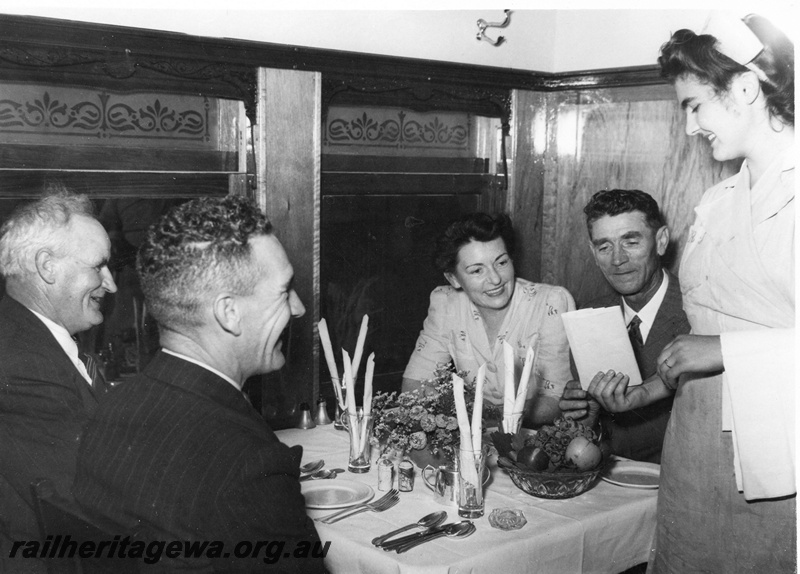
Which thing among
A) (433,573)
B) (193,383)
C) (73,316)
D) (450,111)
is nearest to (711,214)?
(433,573)

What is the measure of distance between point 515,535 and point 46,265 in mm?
1433

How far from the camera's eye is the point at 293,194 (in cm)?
299

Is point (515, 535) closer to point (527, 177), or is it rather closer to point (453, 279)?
point (453, 279)

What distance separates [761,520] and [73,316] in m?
1.81

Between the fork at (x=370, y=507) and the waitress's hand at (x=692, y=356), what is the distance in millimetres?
746

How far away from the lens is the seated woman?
9.55 ft

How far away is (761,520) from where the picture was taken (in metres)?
1.64

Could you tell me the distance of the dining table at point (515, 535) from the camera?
1.68m

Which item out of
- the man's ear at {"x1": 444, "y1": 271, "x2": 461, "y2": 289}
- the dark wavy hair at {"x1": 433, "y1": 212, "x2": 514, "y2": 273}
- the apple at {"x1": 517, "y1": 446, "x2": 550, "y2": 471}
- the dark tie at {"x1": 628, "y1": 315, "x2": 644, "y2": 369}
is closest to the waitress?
the apple at {"x1": 517, "y1": 446, "x2": 550, "y2": 471}

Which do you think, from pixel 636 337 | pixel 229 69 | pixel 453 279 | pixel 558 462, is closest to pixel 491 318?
pixel 453 279

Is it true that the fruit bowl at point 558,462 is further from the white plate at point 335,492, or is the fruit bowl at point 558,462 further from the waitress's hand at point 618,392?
the white plate at point 335,492

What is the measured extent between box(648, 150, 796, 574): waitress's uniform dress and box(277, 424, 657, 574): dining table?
0.16 metres

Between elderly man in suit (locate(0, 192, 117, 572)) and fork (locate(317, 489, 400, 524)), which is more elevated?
elderly man in suit (locate(0, 192, 117, 572))

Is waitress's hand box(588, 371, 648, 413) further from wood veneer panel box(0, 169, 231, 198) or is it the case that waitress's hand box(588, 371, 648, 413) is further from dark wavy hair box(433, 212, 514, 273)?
wood veneer panel box(0, 169, 231, 198)
